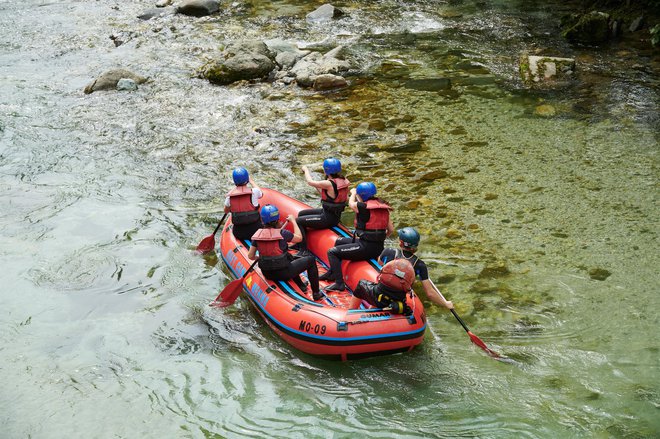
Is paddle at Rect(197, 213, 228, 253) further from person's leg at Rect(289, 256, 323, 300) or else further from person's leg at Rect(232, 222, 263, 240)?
person's leg at Rect(289, 256, 323, 300)

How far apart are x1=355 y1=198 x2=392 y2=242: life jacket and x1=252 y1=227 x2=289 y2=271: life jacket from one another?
0.86 m

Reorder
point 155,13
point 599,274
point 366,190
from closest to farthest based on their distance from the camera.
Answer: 1. point 366,190
2. point 599,274
3. point 155,13

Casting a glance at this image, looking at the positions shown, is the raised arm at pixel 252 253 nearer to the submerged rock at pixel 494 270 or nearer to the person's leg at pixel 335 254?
the person's leg at pixel 335 254

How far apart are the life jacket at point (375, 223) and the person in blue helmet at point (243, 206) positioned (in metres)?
1.47

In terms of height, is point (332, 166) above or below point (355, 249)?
above

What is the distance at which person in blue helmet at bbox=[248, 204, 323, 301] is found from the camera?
6641 mm

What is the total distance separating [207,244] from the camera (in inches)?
325

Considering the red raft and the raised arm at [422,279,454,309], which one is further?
the raised arm at [422,279,454,309]

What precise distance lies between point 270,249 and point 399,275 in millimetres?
1469

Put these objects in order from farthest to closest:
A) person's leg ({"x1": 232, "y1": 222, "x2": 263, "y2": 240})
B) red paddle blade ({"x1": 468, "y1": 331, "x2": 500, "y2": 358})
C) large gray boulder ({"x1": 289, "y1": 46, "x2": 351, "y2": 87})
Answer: large gray boulder ({"x1": 289, "y1": 46, "x2": 351, "y2": 87}) < person's leg ({"x1": 232, "y1": 222, "x2": 263, "y2": 240}) < red paddle blade ({"x1": 468, "y1": 331, "x2": 500, "y2": 358})

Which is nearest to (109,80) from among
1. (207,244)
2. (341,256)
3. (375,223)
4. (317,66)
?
(317,66)

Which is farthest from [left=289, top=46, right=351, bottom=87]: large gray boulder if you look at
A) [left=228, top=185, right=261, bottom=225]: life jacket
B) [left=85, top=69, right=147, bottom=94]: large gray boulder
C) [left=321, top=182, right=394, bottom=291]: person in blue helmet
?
[left=321, top=182, right=394, bottom=291]: person in blue helmet

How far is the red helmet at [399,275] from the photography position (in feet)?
19.4

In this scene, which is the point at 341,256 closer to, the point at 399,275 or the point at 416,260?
the point at 416,260
